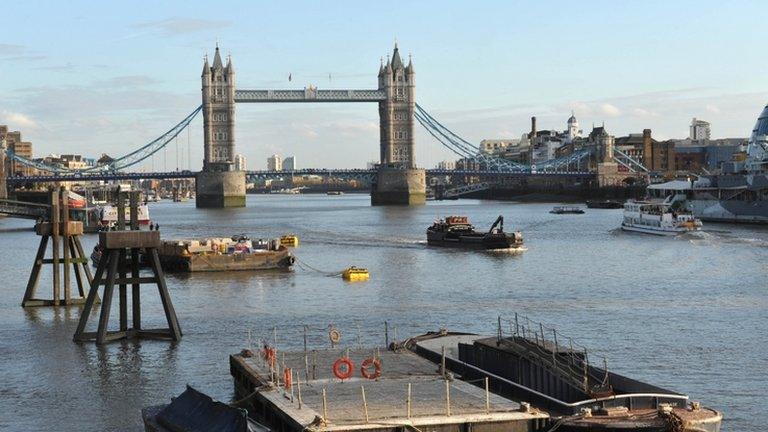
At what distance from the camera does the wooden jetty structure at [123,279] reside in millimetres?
32156

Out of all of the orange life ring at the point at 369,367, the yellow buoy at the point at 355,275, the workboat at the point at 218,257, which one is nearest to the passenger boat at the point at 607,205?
the workboat at the point at 218,257

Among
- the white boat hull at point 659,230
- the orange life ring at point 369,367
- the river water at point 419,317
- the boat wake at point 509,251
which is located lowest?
the river water at point 419,317

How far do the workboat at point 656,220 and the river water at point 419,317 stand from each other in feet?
48.2

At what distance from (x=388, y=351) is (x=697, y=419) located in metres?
9.31

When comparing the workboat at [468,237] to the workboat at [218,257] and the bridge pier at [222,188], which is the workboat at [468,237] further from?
the bridge pier at [222,188]

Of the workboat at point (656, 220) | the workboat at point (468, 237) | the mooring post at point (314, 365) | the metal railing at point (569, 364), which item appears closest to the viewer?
the metal railing at point (569, 364)

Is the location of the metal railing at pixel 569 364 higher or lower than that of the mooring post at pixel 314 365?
higher

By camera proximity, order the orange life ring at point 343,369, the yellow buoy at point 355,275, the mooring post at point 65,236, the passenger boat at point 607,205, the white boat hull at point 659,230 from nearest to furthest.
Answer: the orange life ring at point 343,369 → the mooring post at point 65,236 → the yellow buoy at point 355,275 → the white boat hull at point 659,230 → the passenger boat at point 607,205

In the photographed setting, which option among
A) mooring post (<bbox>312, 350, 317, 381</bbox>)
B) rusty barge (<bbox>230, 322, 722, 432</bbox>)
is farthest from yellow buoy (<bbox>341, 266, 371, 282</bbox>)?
rusty barge (<bbox>230, 322, 722, 432</bbox>)

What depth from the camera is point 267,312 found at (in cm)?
4278

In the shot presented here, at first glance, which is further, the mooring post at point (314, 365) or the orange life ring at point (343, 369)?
the mooring post at point (314, 365)

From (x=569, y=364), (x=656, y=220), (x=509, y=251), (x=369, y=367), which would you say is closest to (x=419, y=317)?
(x=369, y=367)

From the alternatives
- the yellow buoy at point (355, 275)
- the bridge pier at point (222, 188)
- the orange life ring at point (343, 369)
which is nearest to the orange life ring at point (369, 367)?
the orange life ring at point (343, 369)

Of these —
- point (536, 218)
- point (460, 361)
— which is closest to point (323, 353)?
point (460, 361)
